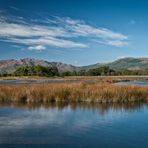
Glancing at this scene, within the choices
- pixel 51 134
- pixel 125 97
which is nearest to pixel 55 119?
pixel 51 134

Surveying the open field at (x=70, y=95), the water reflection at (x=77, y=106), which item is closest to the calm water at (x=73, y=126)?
the water reflection at (x=77, y=106)

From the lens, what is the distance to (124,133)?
11.7 metres

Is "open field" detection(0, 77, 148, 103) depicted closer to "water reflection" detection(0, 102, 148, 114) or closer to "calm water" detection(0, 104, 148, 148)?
"water reflection" detection(0, 102, 148, 114)

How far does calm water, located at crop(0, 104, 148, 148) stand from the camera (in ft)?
33.4

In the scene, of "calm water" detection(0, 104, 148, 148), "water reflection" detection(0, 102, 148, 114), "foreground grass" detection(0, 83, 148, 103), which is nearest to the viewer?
"calm water" detection(0, 104, 148, 148)

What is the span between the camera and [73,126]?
42.1 ft

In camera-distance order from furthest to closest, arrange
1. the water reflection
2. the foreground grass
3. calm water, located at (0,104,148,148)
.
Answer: the foreground grass
the water reflection
calm water, located at (0,104,148,148)

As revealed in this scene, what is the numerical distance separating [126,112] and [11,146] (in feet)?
29.8

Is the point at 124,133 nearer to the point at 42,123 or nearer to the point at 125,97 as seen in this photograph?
the point at 42,123

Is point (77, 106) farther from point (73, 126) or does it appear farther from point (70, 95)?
point (73, 126)

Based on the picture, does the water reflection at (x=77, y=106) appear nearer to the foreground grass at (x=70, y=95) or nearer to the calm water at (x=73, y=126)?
the calm water at (x=73, y=126)

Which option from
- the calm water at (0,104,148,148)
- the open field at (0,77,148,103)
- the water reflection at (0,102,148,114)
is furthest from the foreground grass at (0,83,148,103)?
the calm water at (0,104,148,148)

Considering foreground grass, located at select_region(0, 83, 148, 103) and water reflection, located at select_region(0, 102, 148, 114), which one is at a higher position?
foreground grass, located at select_region(0, 83, 148, 103)

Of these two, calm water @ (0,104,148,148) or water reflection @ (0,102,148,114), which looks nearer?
calm water @ (0,104,148,148)
